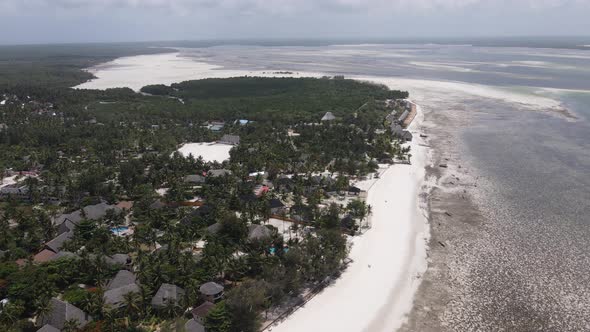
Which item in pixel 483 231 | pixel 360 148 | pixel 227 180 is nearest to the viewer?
pixel 483 231

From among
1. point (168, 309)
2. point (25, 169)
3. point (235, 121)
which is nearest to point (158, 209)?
point (168, 309)

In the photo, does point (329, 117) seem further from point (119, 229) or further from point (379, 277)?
point (379, 277)

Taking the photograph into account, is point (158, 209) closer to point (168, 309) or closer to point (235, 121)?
point (168, 309)

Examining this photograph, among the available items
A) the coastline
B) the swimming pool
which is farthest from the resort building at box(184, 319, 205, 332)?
the swimming pool

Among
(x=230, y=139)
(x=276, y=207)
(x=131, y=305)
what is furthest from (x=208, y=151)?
(x=131, y=305)

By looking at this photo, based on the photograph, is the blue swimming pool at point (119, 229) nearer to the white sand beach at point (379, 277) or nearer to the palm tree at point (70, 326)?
the palm tree at point (70, 326)

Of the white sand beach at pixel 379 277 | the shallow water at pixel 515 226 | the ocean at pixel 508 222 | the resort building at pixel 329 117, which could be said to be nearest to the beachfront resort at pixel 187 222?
the white sand beach at pixel 379 277

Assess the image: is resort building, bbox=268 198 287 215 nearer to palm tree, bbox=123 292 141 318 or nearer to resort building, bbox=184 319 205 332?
palm tree, bbox=123 292 141 318
